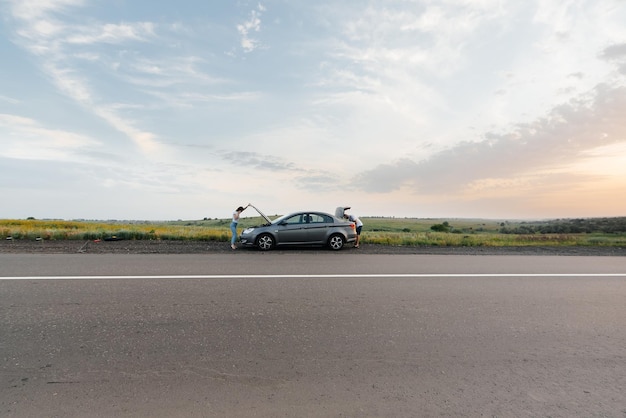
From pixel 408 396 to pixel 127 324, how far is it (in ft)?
11.8

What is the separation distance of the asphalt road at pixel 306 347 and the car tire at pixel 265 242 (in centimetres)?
617

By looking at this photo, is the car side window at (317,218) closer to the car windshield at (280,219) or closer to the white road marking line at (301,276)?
the car windshield at (280,219)

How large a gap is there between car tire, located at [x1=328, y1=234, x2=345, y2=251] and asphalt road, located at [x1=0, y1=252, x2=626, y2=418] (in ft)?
22.0

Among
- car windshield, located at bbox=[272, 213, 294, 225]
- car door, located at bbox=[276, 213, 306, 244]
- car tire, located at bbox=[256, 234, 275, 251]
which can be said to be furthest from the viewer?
car windshield, located at bbox=[272, 213, 294, 225]

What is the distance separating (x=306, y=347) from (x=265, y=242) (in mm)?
10043

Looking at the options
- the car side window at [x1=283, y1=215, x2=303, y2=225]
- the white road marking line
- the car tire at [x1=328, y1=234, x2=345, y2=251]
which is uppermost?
the car side window at [x1=283, y1=215, x2=303, y2=225]

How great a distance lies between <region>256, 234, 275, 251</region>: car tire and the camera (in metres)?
14.0

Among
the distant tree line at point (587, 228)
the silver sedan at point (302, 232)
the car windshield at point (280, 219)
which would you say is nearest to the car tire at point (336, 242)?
the silver sedan at point (302, 232)

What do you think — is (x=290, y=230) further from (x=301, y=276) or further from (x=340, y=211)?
(x=301, y=276)

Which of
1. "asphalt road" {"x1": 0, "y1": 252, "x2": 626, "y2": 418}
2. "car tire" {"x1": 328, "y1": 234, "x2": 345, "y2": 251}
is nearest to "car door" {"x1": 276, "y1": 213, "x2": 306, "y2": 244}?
"car tire" {"x1": 328, "y1": 234, "x2": 345, "y2": 251}

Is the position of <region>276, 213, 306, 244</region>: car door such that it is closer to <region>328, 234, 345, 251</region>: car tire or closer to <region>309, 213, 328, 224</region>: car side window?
<region>309, 213, 328, 224</region>: car side window

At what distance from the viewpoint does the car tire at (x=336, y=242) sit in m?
14.5

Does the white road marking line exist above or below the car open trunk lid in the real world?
below

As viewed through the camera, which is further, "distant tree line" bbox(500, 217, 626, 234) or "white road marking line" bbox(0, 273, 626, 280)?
"distant tree line" bbox(500, 217, 626, 234)
